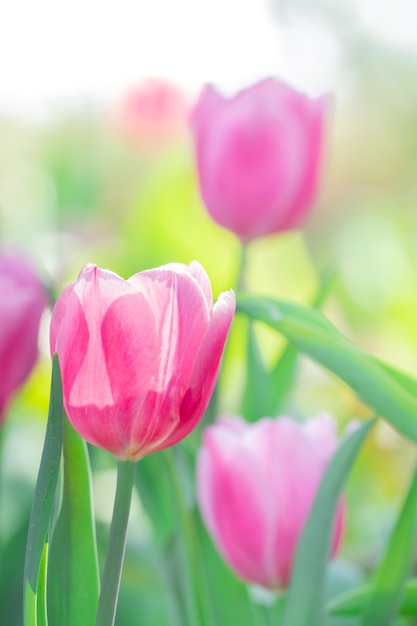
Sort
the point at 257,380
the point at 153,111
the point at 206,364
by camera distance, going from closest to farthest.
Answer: the point at 206,364
the point at 257,380
the point at 153,111

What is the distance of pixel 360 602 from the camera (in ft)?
1.22

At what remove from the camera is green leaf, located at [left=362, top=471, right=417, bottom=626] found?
0.34 metres

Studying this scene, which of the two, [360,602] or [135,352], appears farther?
[360,602]

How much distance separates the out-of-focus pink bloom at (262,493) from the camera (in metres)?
0.37

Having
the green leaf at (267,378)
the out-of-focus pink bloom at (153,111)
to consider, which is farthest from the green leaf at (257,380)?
the out-of-focus pink bloom at (153,111)

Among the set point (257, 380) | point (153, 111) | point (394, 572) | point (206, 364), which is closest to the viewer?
point (206, 364)

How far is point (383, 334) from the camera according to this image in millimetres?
968

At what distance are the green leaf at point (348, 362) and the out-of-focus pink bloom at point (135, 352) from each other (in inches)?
3.3

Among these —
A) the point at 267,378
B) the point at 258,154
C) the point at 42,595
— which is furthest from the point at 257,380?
the point at 42,595

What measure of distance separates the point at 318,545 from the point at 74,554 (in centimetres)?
9

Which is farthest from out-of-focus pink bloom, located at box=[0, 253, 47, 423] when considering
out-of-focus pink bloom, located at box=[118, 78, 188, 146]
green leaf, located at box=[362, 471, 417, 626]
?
out-of-focus pink bloom, located at box=[118, 78, 188, 146]

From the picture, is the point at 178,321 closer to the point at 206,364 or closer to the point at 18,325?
the point at 206,364

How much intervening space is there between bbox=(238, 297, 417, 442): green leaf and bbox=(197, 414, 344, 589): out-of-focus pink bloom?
64 mm

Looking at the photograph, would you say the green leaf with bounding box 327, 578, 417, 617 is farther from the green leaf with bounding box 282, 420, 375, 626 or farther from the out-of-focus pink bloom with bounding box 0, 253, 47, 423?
the out-of-focus pink bloom with bounding box 0, 253, 47, 423
